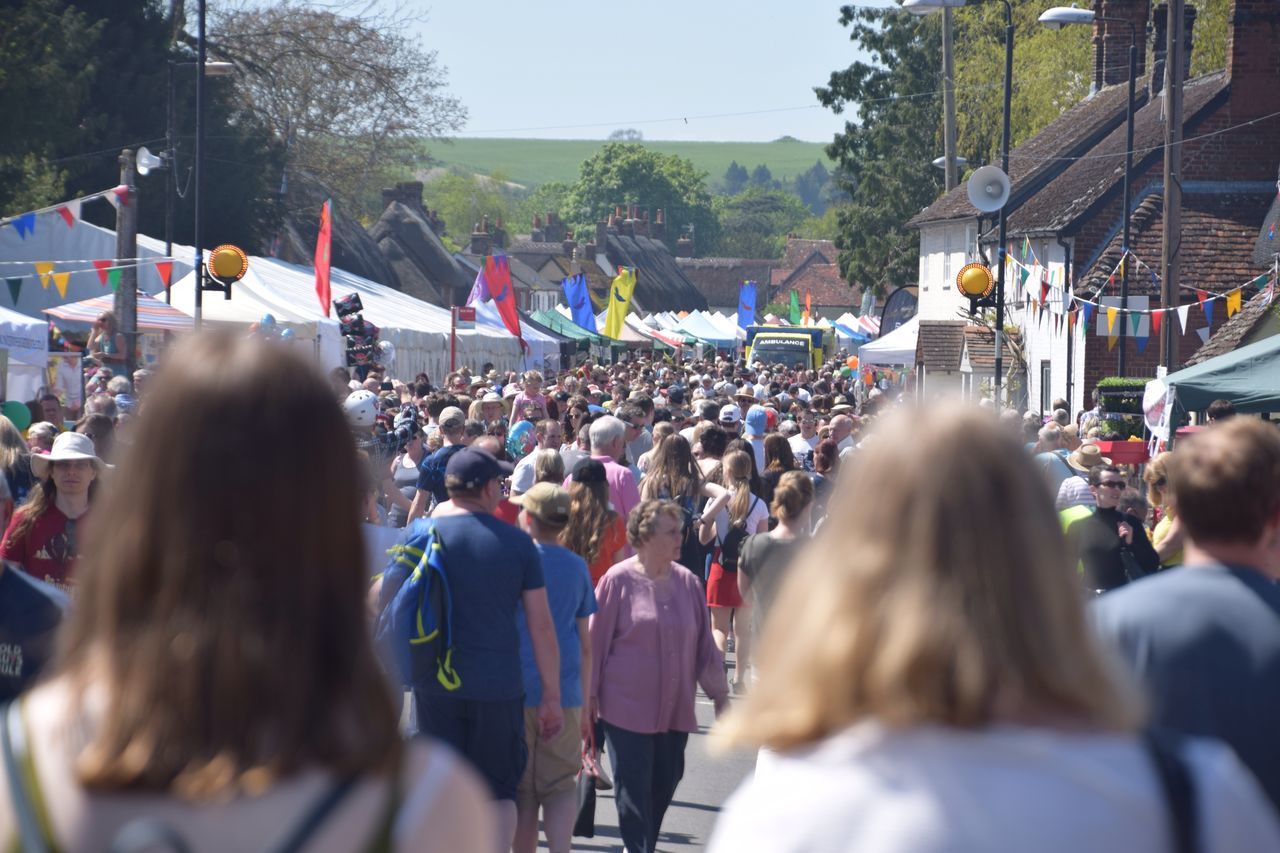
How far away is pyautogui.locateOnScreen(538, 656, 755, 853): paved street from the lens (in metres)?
7.64

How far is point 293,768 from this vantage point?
1.83 m

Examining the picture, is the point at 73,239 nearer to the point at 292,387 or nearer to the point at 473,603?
the point at 473,603

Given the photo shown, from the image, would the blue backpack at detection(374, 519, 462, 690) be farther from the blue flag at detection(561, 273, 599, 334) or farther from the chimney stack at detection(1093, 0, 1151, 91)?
the blue flag at detection(561, 273, 599, 334)

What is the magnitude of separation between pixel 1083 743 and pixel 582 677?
4.87 m

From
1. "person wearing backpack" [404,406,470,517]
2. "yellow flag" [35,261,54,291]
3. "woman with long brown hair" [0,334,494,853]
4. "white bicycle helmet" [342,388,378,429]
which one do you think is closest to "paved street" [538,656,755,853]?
"person wearing backpack" [404,406,470,517]

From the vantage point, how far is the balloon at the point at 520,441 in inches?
583

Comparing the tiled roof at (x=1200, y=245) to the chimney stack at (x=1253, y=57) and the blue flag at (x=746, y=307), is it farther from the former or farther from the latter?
the blue flag at (x=746, y=307)

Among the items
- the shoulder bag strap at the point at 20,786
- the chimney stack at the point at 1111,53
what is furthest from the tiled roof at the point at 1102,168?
the shoulder bag strap at the point at 20,786

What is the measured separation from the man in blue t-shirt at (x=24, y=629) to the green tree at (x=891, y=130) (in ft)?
174

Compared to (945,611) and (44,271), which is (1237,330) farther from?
(945,611)

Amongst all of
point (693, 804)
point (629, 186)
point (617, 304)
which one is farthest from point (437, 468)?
point (629, 186)

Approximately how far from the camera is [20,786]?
185cm

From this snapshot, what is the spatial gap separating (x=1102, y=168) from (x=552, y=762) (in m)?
32.8

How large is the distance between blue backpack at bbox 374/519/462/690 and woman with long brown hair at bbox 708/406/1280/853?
395 cm
